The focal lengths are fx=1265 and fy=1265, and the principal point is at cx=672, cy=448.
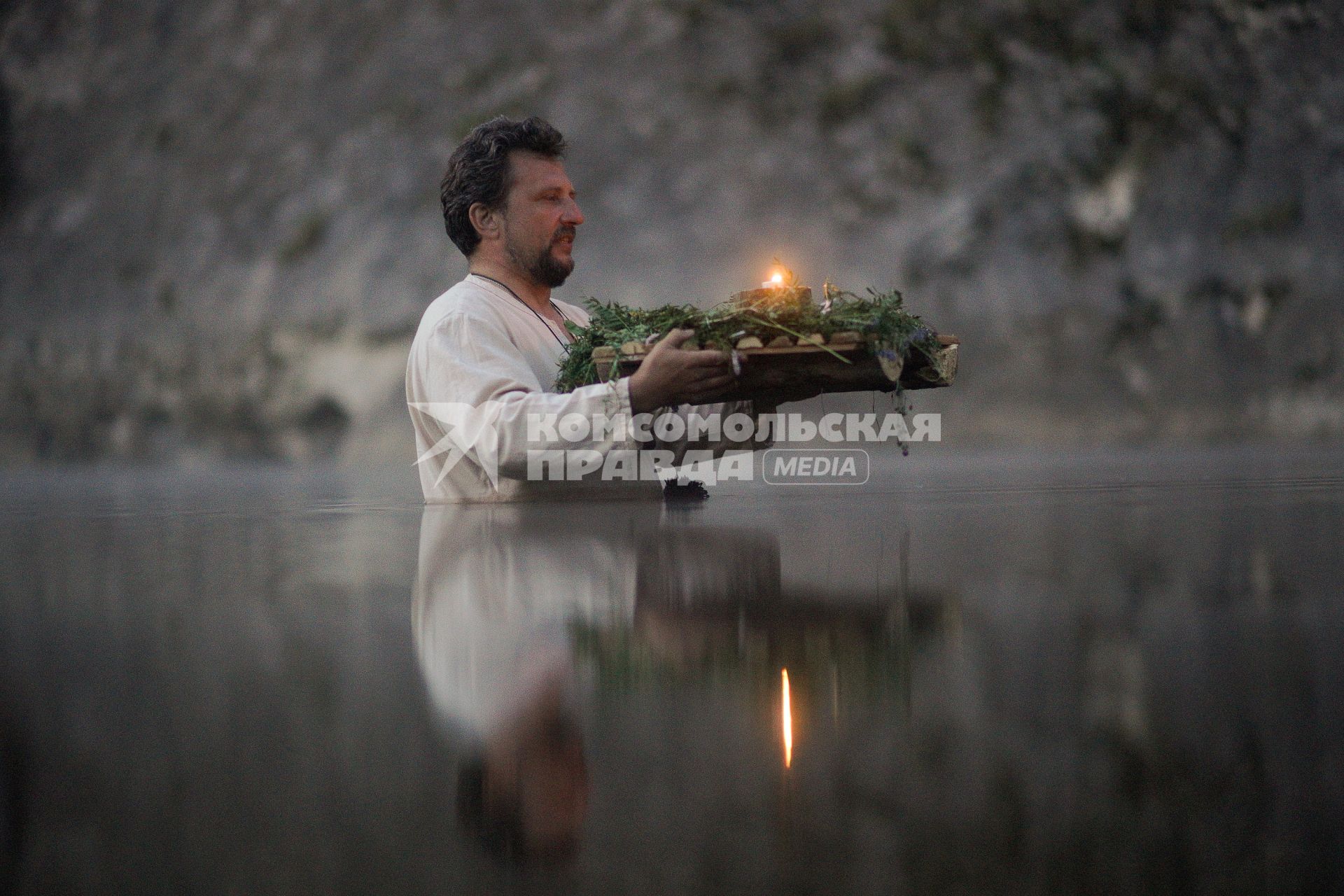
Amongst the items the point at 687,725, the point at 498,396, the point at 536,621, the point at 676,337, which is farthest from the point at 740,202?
the point at 687,725

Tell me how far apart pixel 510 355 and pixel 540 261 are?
332 millimetres

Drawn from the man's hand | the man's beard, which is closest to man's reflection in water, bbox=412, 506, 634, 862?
the man's hand

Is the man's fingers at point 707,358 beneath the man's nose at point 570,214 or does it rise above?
beneath

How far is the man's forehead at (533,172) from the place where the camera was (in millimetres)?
2424

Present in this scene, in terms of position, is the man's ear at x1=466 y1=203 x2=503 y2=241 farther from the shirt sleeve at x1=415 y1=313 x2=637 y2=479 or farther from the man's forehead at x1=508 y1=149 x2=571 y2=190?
the shirt sleeve at x1=415 y1=313 x2=637 y2=479

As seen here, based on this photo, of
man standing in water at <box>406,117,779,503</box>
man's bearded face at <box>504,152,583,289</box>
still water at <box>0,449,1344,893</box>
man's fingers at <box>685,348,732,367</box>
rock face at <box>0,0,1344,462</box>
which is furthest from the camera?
rock face at <box>0,0,1344,462</box>

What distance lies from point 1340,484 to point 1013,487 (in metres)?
0.70

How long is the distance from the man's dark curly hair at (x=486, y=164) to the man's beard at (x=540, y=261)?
0.31 ft

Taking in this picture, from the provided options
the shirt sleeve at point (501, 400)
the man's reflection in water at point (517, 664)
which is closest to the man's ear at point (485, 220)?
the shirt sleeve at point (501, 400)

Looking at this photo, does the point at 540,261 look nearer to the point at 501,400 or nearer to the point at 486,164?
the point at 486,164

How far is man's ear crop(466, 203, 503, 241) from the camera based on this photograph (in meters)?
2.44

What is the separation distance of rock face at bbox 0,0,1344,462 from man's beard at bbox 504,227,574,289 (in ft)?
18.0

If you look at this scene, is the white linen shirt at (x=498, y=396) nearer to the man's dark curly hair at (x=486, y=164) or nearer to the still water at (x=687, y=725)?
the man's dark curly hair at (x=486, y=164)

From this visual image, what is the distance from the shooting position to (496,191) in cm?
242
